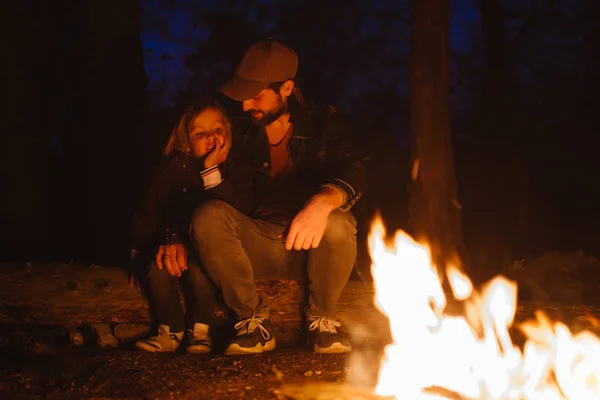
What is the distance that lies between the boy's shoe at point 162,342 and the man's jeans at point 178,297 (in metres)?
0.03

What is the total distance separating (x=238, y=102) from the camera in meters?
4.57

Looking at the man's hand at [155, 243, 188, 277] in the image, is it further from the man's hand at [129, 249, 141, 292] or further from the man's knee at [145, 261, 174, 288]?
the man's hand at [129, 249, 141, 292]

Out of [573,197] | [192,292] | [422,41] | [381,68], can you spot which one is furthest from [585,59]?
[192,292]

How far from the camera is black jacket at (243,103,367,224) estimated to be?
423 centimetres

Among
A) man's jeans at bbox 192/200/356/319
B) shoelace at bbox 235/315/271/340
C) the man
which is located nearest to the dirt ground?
shoelace at bbox 235/315/271/340

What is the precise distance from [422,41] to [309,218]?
3834mm

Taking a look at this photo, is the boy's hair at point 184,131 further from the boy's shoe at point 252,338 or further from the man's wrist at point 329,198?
the boy's shoe at point 252,338

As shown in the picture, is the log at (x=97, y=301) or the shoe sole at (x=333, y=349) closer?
the shoe sole at (x=333, y=349)

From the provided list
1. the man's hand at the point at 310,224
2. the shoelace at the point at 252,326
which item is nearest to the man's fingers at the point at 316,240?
the man's hand at the point at 310,224

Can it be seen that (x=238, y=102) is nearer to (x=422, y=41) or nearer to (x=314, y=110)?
(x=314, y=110)

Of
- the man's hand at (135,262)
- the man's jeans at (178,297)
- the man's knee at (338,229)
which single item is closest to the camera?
the man's knee at (338,229)

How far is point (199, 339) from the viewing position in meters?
4.07

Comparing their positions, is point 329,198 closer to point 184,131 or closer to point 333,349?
point 333,349

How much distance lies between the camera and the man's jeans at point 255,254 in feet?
12.6
